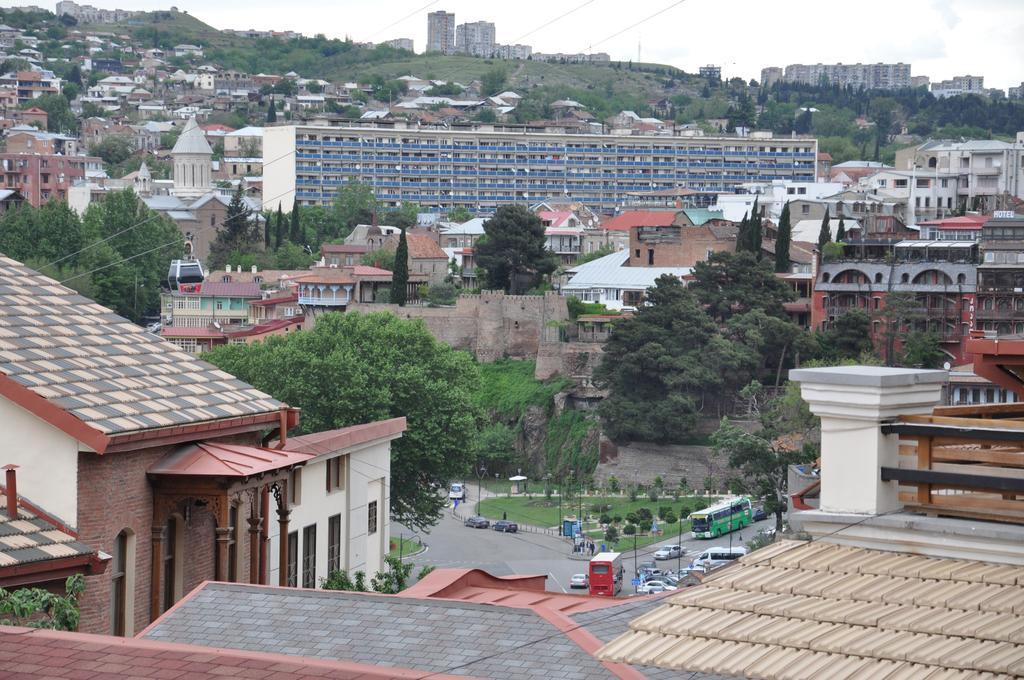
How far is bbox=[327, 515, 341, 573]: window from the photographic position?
1862 cm

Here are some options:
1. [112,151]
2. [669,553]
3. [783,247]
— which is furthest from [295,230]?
[112,151]

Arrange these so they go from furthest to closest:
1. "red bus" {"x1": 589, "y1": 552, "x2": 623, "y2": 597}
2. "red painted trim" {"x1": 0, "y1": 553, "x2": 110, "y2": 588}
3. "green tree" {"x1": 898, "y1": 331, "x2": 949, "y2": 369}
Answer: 1. "green tree" {"x1": 898, "y1": 331, "x2": 949, "y2": 369}
2. "red bus" {"x1": 589, "y1": 552, "x2": 623, "y2": 597}
3. "red painted trim" {"x1": 0, "y1": 553, "x2": 110, "y2": 588}

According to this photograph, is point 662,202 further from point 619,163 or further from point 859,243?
point 859,243

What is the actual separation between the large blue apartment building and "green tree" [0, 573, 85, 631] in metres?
116

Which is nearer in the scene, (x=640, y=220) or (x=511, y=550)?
(x=511, y=550)

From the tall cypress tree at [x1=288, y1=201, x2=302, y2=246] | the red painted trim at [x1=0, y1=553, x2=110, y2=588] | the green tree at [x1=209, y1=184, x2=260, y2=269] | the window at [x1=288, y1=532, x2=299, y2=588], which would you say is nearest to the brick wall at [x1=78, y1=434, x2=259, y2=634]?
the red painted trim at [x1=0, y1=553, x2=110, y2=588]

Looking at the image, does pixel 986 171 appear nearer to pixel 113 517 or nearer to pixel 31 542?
pixel 113 517

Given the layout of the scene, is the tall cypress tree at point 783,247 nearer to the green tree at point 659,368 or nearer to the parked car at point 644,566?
the green tree at point 659,368

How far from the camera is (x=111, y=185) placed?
13162cm

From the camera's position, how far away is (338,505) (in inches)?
754

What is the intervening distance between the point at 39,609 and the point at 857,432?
4.99 metres

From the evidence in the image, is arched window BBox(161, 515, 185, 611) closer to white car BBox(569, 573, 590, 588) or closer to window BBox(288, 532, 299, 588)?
window BBox(288, 532, 299, 588)

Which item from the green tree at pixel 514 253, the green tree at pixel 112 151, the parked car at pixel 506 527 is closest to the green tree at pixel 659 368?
the parked car at pixel 506 527

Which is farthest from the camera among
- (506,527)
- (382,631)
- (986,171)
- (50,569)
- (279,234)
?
(986,171)
